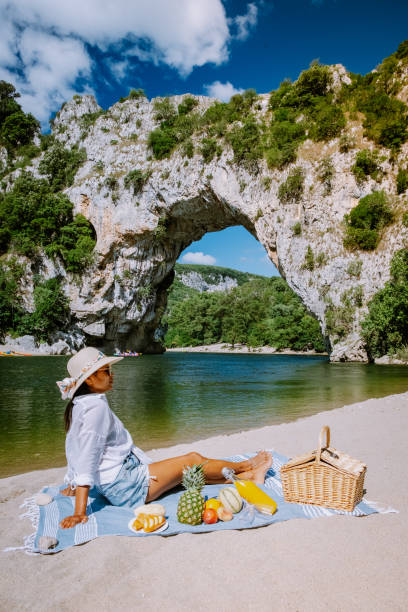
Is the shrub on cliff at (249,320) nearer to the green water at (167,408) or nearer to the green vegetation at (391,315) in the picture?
the green vegetation at (391,315)

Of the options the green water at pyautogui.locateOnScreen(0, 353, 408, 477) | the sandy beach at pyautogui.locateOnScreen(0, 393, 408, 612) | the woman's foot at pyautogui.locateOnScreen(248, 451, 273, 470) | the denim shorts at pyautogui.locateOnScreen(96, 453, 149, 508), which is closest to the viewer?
the sandy beach at pyautogui.locateOnScreen(0, 393, 408, 612)

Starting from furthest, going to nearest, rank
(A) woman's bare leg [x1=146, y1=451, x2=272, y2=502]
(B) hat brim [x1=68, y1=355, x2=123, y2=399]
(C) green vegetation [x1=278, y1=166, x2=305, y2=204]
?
(C) green vegetation [x1=278, y1=166, x2=305, y2=204], (A) woman's bare leg [x1=146, y1=451, x2=272, y2=502], (B) hat brim [x1=68, y1=355, x2=123, y2=399]

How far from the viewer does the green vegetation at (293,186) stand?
982 inches

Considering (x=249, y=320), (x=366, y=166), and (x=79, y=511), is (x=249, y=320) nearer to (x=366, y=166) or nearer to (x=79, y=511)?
(x=366, y=166)

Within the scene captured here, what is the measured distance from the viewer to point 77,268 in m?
35.2

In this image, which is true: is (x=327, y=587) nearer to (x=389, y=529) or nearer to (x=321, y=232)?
(x=389, y=529)

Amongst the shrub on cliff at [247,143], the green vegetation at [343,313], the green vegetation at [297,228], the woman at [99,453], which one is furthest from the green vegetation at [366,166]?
the woman at [99,453]

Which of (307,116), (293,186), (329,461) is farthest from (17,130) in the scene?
(329,461)

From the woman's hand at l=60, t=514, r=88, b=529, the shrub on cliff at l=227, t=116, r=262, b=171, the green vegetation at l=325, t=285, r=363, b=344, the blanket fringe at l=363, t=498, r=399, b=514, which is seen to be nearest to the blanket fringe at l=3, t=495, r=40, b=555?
the woman's hand at l=60, t=514, r=88, b=529

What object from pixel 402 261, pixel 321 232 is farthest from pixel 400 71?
pixel 402 261

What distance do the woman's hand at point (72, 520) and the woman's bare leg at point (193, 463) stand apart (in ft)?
1.95

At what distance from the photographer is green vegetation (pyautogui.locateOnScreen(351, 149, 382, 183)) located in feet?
75.0

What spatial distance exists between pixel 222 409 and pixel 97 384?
6.52 meters

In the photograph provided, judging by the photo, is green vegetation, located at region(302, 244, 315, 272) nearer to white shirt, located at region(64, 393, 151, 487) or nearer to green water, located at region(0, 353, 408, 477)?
green water, located at region(0, 353, 408, 477)
